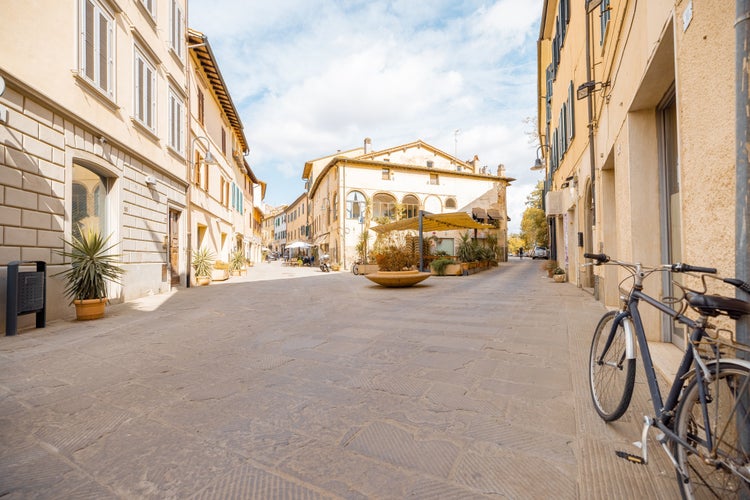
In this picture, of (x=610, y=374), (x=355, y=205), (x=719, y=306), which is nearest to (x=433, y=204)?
(x=355, y=205)

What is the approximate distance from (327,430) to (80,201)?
7.48 m

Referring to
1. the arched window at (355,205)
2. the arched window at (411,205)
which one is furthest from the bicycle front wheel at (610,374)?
the arched window at (411,205)

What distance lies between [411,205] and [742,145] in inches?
1009

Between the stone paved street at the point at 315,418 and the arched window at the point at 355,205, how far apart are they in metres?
20.0

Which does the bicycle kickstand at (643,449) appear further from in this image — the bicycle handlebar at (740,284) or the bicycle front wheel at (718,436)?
the bicycle handlebar at (740,284)

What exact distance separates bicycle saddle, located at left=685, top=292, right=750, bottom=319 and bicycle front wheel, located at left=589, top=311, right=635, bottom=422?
661 mm

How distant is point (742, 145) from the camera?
146cm

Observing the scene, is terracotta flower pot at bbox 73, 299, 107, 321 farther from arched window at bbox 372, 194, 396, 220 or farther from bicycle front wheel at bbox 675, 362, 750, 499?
arched window at bbox 372, 194, 396, 220

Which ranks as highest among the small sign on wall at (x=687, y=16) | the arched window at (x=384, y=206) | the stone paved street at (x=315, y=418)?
the arched window at (x=384, y=206)

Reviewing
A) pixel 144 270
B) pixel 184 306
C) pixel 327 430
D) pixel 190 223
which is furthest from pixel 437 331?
pixel 190 223

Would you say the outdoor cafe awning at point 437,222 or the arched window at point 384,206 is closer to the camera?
the outdoor cafe awning at point 437,222

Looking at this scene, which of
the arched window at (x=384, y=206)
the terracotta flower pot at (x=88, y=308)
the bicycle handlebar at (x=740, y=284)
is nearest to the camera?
the bicycle handlebar at (x=740, y=284)

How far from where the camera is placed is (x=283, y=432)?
2100 millimetres

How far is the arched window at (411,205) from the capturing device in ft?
87.4
